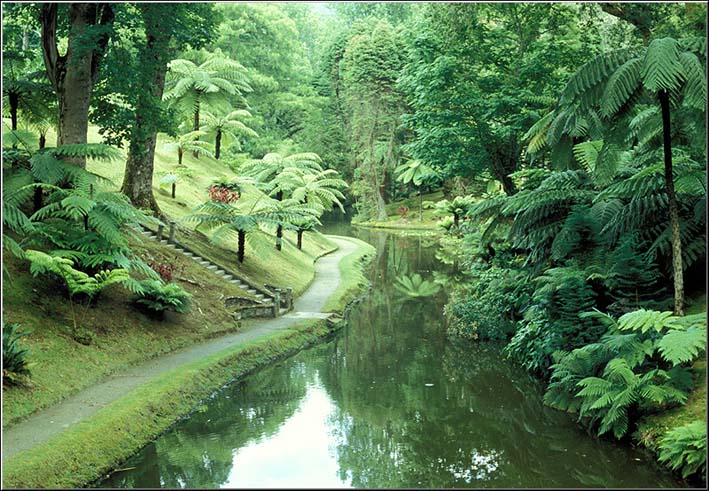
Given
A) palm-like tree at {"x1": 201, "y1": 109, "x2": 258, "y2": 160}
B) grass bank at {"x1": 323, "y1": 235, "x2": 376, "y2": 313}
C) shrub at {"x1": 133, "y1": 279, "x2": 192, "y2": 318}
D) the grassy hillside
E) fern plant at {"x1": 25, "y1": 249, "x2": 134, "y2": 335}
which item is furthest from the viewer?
palm-like tree at {"x1": 201, "y1": 109, "x2": 258, "y2": 160}

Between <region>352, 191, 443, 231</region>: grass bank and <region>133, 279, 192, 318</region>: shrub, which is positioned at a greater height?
<region>133, 279, 192, 318</region>: shrub

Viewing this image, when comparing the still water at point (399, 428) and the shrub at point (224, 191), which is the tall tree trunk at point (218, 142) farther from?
the still water at point (399, 428)

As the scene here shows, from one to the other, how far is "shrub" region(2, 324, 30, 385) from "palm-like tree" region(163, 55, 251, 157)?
700 inches

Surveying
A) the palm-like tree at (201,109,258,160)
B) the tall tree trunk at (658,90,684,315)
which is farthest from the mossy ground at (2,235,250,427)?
the palm-like tree at (201,109,258,160)

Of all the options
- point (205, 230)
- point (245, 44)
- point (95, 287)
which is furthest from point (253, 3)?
point (95, 287)

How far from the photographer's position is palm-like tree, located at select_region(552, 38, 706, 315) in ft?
28.3

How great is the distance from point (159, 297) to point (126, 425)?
156 inches

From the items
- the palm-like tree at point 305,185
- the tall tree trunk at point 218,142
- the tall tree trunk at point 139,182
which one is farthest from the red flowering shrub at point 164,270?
the tall tree trunk at point 218,142

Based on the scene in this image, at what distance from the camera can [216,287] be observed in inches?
632

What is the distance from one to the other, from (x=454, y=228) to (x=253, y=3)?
51.9 feet

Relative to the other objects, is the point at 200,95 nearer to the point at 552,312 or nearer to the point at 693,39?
the point at 552,312

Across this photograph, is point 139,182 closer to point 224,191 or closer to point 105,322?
point 224,191

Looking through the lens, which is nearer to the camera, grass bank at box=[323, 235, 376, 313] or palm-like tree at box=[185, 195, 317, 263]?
palm-like tree at box=[185, 195, 317, 263]

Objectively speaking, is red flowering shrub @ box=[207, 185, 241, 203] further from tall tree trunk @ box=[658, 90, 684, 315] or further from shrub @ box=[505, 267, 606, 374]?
tall tree trunk @ box=[658, 90, 684, 315]
